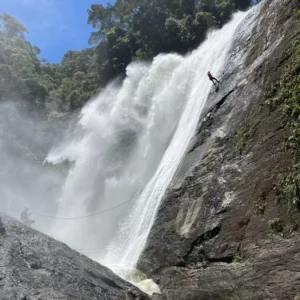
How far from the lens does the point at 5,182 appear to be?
98.1 ft

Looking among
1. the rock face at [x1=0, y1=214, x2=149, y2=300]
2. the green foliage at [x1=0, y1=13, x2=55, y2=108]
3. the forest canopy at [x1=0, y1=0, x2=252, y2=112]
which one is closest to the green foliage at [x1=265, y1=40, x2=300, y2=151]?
the rock face at [x1=0, y1=214, x2=149, y2=300]

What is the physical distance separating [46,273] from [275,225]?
17.2 feet

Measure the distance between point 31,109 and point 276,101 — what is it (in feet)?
98.1

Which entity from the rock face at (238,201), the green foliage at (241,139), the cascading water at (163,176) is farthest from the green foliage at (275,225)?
the cascading water at (163,176)

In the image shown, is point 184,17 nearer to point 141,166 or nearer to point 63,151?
point 63,151

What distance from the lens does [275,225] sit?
7.48 metres

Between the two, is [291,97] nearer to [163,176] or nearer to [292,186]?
[292,186]

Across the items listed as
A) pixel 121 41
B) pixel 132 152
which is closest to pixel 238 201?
pixel 132 152

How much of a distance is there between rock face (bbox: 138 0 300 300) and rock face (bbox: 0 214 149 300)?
1768 mm

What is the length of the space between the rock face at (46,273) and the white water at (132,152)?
10.6 feet

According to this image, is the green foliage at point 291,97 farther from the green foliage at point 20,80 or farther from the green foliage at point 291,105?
the green foliage at point 20,80

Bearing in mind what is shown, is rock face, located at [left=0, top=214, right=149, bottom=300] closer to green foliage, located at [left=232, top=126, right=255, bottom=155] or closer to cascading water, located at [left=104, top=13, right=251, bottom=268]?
cascading water, located at [left=104, top=13, right=251, bottom=268]

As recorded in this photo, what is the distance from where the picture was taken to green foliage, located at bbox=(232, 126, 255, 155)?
980 centimetres

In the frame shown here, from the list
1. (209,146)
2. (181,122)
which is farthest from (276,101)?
(181,122)
